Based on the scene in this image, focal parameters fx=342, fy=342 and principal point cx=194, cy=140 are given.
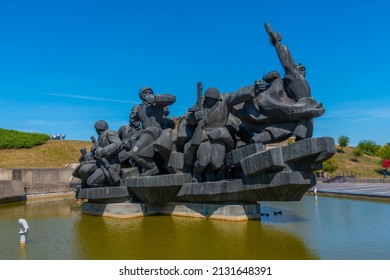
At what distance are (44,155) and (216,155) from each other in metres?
32.6

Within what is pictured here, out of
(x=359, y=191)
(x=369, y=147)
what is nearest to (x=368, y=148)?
(x=369, y=147)

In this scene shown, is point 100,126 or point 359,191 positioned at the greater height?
point 100,126

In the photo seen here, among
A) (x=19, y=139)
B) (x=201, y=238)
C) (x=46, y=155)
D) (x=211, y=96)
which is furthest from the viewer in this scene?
(x=19, y=139)

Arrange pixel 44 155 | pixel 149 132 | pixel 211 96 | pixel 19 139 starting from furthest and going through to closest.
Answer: pixel 19 139
pixel 44 155
pixel 149 132
pixel 211 96

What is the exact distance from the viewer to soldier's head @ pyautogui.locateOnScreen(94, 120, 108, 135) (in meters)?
12.3

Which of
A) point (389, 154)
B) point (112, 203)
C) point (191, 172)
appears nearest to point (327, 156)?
point (191, 172)

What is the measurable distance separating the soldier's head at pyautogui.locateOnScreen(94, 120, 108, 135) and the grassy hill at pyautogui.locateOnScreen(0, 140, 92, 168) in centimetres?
2361

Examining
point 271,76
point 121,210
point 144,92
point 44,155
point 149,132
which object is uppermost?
point 144,92

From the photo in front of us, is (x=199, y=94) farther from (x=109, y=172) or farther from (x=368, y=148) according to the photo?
(x=368, y=148)

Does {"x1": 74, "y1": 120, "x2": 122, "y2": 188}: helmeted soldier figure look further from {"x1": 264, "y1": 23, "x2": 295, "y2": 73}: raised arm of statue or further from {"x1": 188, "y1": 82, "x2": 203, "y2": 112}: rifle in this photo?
{"x1": 264, "y1": 23, "x2": 295, "y2": 73}: raised arm of statue

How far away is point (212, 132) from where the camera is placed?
9.84 meters

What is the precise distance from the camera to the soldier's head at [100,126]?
Result: 12.3m

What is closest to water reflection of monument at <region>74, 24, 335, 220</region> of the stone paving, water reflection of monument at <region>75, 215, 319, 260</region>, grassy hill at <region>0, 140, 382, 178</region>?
water reflection of monument at <region>75, 215, 319, 260</region>

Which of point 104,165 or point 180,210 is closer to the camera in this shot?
point 180,210
